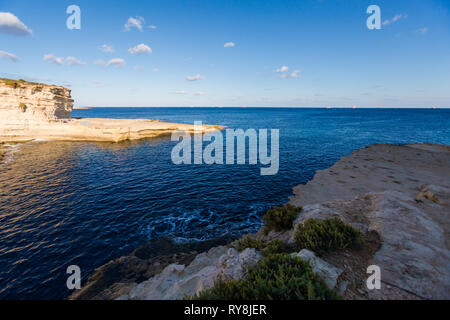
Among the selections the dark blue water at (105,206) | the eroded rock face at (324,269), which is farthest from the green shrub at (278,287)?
the dark blue water at (105,206)

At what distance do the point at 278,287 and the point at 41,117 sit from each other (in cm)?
5877

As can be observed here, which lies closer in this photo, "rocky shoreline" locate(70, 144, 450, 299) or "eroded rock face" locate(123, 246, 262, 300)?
"rocky shoreline" locate(70, 144, 450, 299)

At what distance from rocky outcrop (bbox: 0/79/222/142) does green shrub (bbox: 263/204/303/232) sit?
4599cm

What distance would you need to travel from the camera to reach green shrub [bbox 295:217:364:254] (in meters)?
7.39

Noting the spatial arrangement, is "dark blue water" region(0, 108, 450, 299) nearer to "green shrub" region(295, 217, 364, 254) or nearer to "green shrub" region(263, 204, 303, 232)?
"green shrub" region(263, 204, 303, 232)

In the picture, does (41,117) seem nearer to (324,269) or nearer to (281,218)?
(281,218)

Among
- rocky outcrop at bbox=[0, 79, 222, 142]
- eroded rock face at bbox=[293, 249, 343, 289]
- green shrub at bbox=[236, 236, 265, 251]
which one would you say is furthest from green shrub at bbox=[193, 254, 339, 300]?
rocky outcrop at bbox=[0, 79, 222, 142]

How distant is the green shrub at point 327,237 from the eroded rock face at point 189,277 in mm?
2142

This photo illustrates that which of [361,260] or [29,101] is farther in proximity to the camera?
[29,101]

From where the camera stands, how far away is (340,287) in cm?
556

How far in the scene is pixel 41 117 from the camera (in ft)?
138

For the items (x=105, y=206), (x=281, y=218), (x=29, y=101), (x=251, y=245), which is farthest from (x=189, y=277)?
(x=29, y=101)
